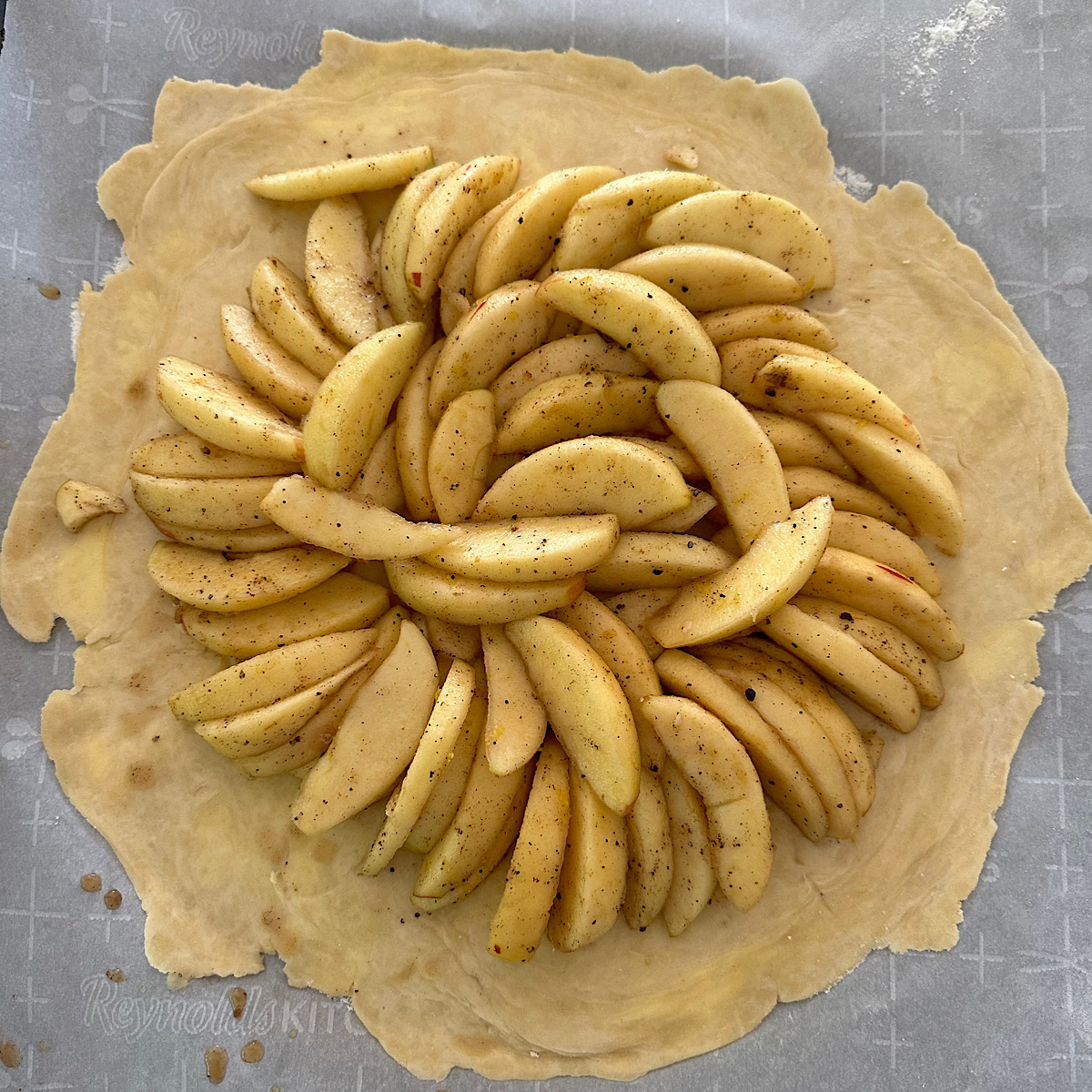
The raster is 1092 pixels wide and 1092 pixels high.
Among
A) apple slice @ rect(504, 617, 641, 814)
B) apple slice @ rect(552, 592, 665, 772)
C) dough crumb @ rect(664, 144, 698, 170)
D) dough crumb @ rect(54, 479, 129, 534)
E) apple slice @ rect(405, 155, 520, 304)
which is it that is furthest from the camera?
dough crumb @ rect(664, 144, 698, 170)

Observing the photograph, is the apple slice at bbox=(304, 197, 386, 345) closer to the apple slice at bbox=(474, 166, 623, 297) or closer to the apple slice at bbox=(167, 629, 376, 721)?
the apple slice at bbox=(474, 166, 623, 297)

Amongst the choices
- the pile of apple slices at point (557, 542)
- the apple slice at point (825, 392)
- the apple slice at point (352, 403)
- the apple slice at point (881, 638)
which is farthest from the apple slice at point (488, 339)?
the apple slice at point (881, 638)

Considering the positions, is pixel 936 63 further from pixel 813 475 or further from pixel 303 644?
pixel 303 644

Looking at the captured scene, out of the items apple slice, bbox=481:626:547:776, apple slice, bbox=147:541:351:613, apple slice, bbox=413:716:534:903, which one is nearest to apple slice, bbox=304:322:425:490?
apple slice, bbox=147:541:351:613

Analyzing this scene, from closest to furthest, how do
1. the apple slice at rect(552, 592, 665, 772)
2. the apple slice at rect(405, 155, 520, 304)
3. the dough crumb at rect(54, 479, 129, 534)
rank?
the apple slice at rect(552, 592, 665, 772) → the apple slice at rect(405, 155, 520, 304) → the dough crumb at rect(54, 479, 129, 534)

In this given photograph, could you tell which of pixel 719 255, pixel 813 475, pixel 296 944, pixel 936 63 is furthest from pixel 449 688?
pixel 936 63

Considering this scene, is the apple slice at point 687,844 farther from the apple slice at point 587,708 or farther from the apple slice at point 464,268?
the apple slice at point 464,268
